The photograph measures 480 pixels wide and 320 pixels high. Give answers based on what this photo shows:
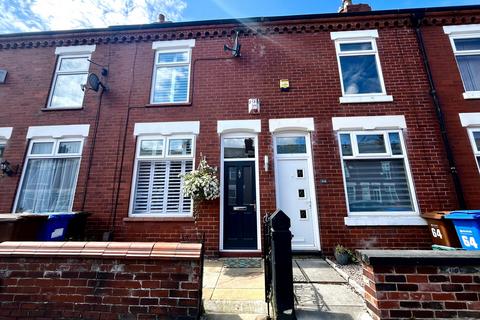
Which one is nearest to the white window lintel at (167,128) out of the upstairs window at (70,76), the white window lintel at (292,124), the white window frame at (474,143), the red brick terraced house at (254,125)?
the red brick terraced house at (254,125)

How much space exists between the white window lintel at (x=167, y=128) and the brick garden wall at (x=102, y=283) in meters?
3.99

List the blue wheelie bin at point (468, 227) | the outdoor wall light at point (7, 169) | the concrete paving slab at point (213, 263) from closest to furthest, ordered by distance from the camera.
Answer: the blue wheelie bin at point (468, 227) < the concrete paving slab at point (213, 263) < the outdoor wall light at point (7, 169)

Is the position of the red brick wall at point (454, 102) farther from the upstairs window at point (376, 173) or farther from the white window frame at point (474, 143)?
the upstairs window at point (376, 173)

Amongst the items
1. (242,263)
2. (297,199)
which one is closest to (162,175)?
(242,263)

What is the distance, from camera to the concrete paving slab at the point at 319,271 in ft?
11.9

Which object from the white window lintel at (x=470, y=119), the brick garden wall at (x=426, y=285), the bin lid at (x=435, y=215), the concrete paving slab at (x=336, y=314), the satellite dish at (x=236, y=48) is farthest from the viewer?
the satellite dish at (x=236, y=48)

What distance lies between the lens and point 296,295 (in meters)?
3.02

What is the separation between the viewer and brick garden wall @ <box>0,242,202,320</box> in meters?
2.27

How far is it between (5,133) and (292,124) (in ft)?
26.7

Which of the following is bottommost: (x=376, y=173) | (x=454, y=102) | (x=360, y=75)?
(x=376, y=173)

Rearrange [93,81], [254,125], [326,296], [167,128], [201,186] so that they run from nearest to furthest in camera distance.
A: [326,296], [201,186], [254,125], [167,128], [93,81]

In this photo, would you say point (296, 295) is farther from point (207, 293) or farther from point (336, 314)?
point (207, 293)

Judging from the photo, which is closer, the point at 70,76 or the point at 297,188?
the point at 297,188

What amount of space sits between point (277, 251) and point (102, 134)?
5.96 metres
